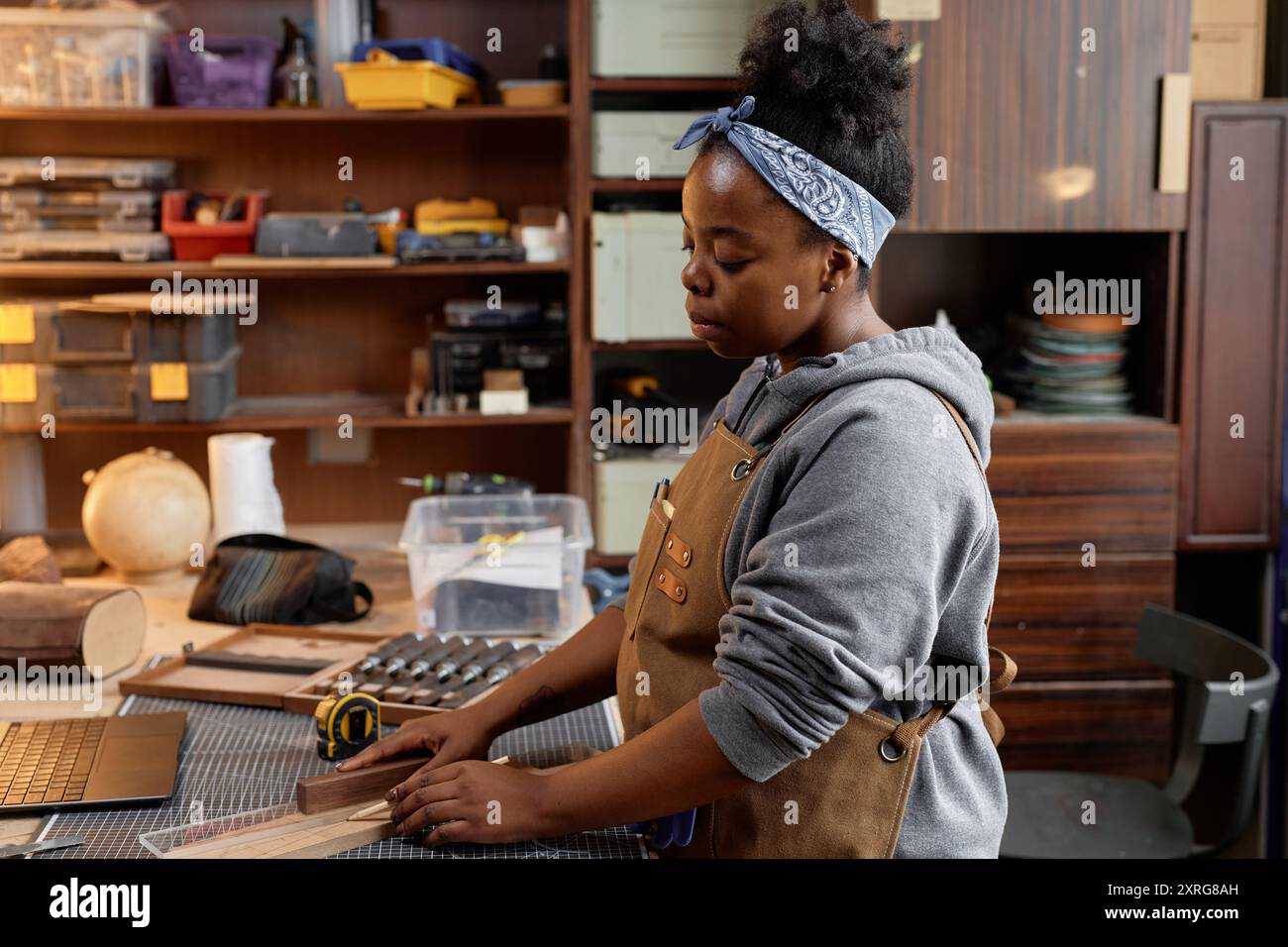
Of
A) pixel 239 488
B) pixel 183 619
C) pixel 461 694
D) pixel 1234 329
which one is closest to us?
pixel 461 694

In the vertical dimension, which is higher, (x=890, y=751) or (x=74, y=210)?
(x=74, y=210)

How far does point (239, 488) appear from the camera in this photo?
256cm

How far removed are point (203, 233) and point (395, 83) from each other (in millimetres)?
581

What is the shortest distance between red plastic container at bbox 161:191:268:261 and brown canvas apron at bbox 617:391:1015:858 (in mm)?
2122

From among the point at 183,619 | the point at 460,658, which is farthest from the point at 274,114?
the point at 460,658

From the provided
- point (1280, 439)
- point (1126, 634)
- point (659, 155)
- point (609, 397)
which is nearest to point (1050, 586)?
point (1126, 634)

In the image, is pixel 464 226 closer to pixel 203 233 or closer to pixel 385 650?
pixel 203 233

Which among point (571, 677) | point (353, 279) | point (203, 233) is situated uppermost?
point (203, 233)

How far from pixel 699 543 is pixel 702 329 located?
0.65 ft

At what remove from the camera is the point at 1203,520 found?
9.98 feet

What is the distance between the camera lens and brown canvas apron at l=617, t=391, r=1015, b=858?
115 cm

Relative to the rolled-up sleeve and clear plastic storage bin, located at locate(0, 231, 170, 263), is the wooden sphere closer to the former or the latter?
clear plastic storage bin, located at locate(0, 231, 170, 263)

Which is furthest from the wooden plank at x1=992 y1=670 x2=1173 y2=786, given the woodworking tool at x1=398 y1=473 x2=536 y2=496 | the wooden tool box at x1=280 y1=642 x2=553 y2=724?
the wooden tool box at x1=280 y1=642 x2=553 y2=724
